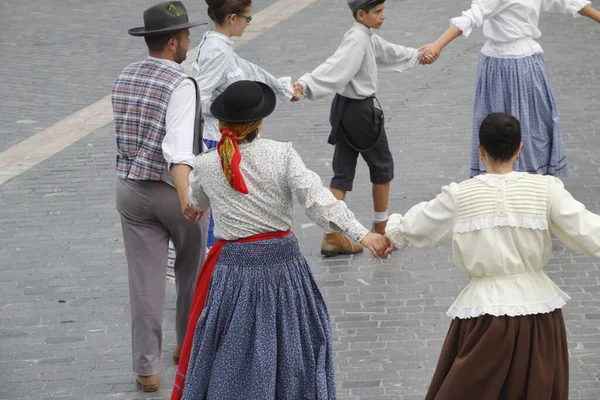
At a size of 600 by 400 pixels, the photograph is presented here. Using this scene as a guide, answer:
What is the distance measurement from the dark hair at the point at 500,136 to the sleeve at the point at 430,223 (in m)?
0.21

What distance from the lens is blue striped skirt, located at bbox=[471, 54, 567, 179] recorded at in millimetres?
7270

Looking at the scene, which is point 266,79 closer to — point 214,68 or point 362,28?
point 214,68

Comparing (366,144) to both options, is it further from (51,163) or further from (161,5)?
(51,163)

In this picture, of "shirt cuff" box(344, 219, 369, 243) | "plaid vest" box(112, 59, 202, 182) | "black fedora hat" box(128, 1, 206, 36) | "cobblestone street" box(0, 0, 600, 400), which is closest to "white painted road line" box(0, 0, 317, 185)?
"cobblestone street" box(0, 0, 600, 400)

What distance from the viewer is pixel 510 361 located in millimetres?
4203

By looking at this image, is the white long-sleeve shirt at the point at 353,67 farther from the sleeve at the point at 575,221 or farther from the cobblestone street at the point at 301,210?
the sleeve at the point at 575,221

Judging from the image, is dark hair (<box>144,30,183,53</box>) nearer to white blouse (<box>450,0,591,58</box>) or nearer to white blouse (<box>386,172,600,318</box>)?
white blouse (<box>386,172,600,318</box>)

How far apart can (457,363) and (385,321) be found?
6.28 feet

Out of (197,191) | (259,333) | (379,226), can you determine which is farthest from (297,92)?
(259,333)

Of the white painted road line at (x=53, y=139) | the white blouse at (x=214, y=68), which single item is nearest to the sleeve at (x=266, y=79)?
the white blouse at (x=214, y=68)

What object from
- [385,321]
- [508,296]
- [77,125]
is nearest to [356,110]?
[385,321]

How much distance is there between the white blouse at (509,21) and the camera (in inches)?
280

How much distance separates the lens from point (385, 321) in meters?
6.16

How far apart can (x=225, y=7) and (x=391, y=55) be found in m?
1.49
